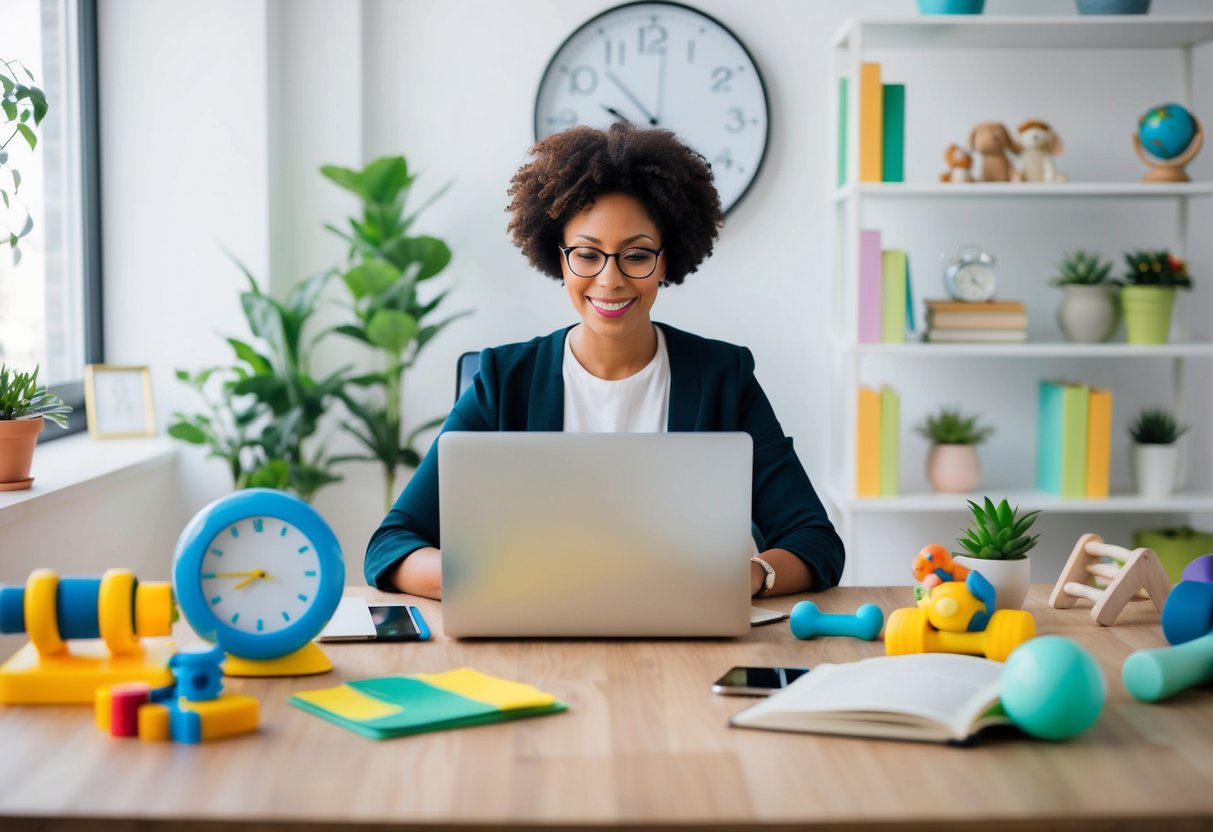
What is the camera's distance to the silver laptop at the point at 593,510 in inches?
51.0

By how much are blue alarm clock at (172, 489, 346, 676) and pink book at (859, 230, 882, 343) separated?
1945mm

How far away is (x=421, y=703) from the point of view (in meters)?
1.12

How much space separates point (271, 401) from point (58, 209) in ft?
2.30

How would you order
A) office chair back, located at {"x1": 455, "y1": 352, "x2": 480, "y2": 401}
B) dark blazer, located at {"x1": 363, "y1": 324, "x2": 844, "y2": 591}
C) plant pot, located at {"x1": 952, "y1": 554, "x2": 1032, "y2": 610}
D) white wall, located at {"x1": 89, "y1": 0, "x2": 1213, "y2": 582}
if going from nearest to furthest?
plant pot, located at {"x1": 952, "y1": 554, "x2": 1032, "y2": 610} → dark blazer, located at {"x1": 363, "y1": 324, "x2": 844, "y2": 591} → office chair back, located at {"x1": 455, "y1": 352, "x2": 480, "y2": 401} → white wall, located at {"x1": 89, "y1": 0, "x2": 1213, "y2": 582}

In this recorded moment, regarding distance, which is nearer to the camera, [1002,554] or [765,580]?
[1002,554]

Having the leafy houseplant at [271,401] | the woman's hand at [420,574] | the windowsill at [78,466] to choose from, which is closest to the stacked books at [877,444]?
the leafy houseplant at [271,401]

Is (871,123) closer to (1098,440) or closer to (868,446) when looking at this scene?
(868,446)

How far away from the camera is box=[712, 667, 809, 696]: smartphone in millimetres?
1170

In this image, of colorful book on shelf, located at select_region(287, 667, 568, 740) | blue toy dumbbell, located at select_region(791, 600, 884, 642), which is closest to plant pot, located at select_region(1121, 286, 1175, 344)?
blue toy dumbbell, located at select_region(791, 600, 884, 642)

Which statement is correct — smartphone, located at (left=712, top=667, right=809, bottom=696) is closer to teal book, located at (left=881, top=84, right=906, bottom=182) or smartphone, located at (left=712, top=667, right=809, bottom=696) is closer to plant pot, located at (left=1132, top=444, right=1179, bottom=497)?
teal book, located at (left=881, top=84, right=906, bottom=182)

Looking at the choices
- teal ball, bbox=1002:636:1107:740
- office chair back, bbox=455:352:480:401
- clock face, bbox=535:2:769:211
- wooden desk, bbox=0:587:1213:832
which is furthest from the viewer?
clock face, bbox=535:2:769:211

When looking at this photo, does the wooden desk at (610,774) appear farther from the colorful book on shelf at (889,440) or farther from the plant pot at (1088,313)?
the plant pot at (1088,313)

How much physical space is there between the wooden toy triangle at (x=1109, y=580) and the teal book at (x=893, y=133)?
4.89 ft

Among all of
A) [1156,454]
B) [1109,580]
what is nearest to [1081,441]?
[1156,454]
